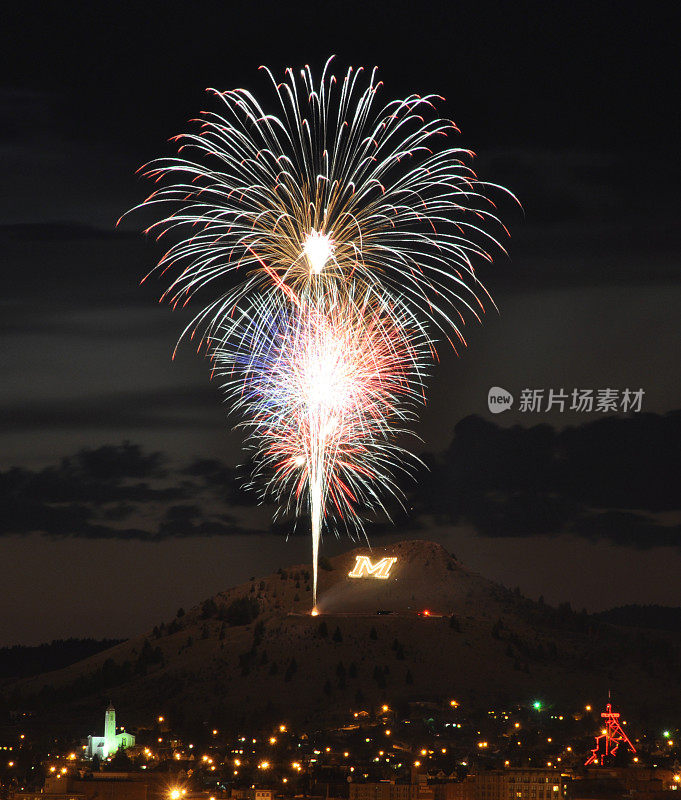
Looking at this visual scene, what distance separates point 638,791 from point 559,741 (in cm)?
3886

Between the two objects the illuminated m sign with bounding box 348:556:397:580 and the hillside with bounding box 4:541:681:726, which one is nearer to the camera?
the illuminated m sign with bounding box 348:556:397:580

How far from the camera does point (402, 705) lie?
158 metres

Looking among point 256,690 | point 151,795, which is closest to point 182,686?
point 256,690

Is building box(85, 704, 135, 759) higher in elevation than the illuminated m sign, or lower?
lower

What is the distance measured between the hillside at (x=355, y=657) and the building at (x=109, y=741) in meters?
14.1

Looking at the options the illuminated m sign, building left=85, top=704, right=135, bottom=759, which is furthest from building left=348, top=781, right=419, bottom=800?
building left=85, top=704, right=135, bottom=759

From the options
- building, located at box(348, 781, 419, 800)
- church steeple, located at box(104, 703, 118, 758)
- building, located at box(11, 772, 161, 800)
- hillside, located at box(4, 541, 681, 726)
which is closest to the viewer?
building, located at box(11, 772, 161, 800)

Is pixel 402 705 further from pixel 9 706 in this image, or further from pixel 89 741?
pixel 9 706

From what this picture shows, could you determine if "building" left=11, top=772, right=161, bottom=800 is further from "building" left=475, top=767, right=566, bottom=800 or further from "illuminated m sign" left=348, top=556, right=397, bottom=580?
"illuminated m sign" left=348, top=556, right=397, bottom=580

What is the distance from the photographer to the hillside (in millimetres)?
163250

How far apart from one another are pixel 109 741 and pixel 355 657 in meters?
32.6

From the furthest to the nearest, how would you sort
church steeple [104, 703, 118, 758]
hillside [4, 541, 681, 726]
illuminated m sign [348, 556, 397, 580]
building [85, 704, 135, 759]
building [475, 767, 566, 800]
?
hillside [4, 541, 681, 726]
illuminated m sign [348, 556, 397, 580]
church steeple [104, 703, 118, 758]
building [85, 704, 135, 759]
building [475, 767, 566, 800]

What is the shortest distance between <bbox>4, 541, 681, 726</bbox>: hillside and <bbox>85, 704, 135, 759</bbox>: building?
14058 millimetres

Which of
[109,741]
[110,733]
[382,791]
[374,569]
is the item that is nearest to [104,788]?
[382,791]
